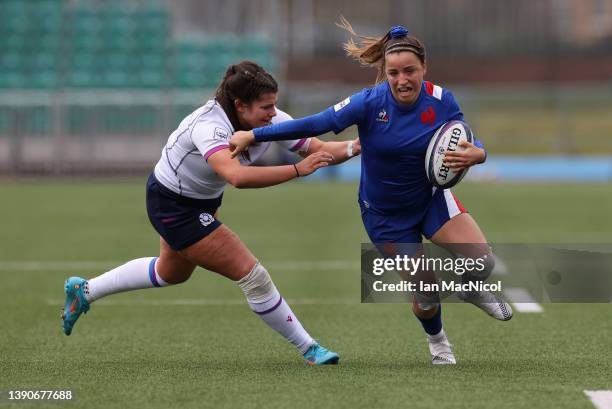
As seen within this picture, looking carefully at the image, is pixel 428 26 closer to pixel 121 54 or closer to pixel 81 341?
pixel 121 54

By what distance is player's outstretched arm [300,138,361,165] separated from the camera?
6605 mm

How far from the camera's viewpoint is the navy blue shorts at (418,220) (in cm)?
640

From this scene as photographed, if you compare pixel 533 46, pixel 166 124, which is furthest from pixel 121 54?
pixel 533 46

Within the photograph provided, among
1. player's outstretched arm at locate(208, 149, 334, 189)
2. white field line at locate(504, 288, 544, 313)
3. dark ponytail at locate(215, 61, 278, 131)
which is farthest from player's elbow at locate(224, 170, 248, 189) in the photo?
white field line at locate(504, 288, 544, 313)

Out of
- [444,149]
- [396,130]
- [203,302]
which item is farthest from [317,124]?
[203,302]

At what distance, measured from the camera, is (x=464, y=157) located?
6027 mm

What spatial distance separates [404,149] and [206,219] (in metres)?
1.18

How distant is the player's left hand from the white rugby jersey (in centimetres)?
101

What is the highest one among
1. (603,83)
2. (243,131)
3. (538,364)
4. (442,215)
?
(243,131)

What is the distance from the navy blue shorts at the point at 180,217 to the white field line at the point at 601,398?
2.24 meters

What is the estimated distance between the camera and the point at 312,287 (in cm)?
1021

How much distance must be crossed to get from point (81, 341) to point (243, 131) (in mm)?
2017

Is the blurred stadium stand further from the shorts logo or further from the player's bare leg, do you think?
the player's bare leg

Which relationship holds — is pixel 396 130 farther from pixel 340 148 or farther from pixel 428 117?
pixel 340 148
